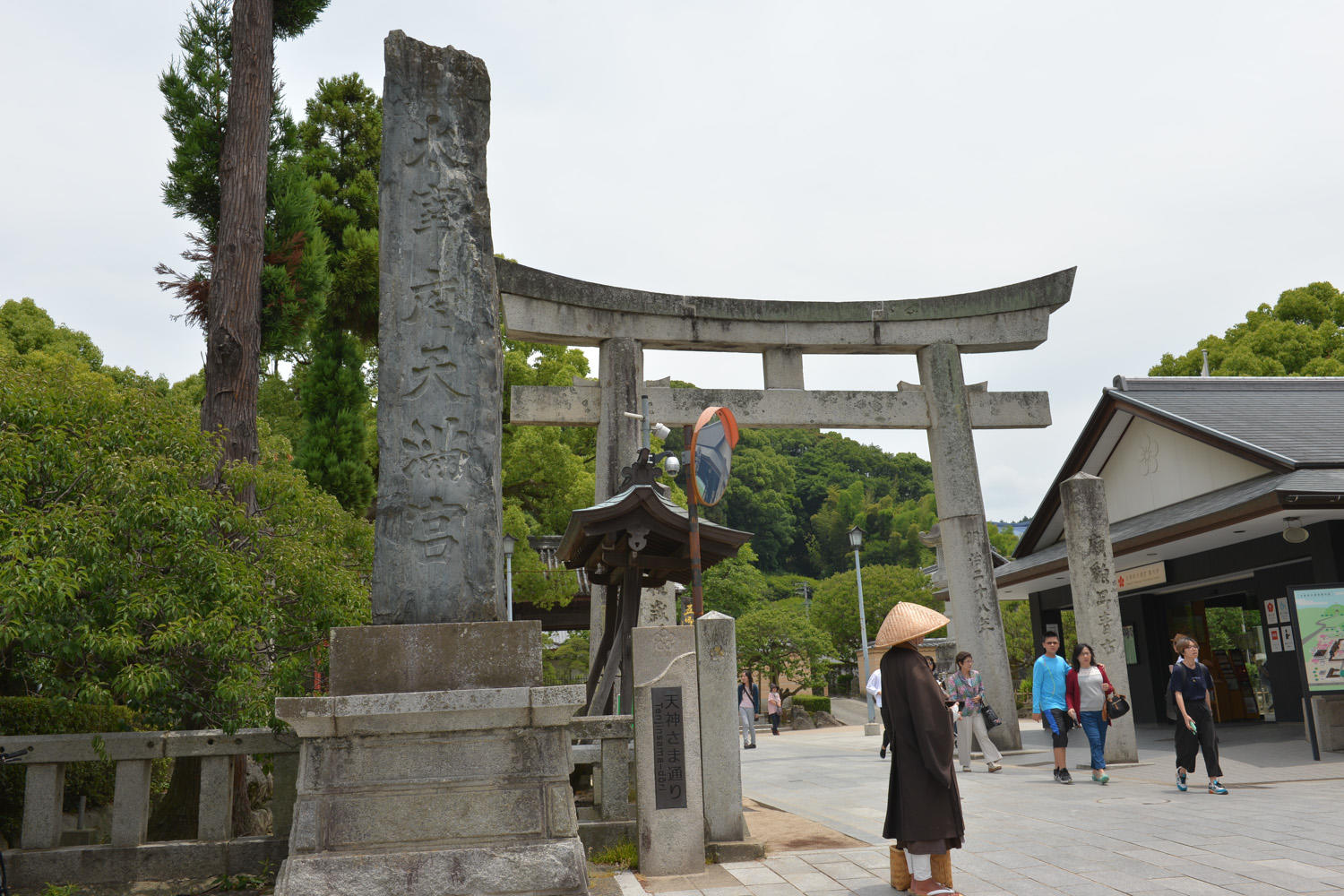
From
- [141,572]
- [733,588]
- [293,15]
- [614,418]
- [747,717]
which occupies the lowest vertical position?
[747,717]

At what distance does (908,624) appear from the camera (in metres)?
6.05

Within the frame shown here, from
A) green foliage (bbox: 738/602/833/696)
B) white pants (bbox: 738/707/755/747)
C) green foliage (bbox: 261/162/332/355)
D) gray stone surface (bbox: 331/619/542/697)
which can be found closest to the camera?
gray stone surface (bbox: 331/619/542/697)

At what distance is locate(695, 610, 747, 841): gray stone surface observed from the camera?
7574 mm

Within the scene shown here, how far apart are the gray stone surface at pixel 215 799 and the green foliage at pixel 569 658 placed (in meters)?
21.1

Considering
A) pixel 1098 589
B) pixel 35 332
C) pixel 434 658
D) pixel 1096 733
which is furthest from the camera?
pixel 35 332

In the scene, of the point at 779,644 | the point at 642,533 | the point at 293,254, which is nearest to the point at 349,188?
the point at 293,254

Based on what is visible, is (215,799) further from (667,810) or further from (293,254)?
(293,254)

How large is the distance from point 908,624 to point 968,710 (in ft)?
25.4

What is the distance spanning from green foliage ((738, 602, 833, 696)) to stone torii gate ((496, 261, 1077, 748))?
1994 centimetres

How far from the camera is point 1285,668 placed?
1600 cm

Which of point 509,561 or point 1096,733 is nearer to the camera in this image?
point 1096,733

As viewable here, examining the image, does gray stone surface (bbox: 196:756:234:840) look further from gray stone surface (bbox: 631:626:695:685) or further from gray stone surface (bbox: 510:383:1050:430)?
gray stone surface (bbox: 510:383:1050:430)

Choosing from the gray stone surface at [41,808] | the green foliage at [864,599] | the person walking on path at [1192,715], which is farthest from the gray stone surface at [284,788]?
the green foliage at [864,599]

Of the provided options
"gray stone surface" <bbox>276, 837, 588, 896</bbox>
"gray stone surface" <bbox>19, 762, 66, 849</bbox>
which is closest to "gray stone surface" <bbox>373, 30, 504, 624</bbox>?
"gray stone surface" <bbox>276, 837, 588, 896</bbox>
